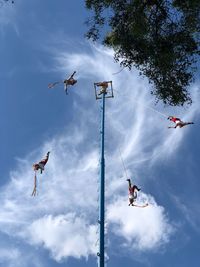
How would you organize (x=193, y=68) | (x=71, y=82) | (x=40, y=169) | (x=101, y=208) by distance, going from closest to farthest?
1. (x=193, y=68)
2. (x=101, y=208)
3. (x=40, y=169)
4. (x=71, y=82)

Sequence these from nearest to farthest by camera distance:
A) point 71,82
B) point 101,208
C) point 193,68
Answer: point 193,68
point 101,208
point 71,82

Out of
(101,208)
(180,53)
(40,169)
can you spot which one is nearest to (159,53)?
(180,53)

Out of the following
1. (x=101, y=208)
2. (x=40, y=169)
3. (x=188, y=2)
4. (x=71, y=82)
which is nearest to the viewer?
(x=188, y=2)

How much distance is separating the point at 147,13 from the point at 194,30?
1444 millimetres

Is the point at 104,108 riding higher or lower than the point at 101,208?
higher

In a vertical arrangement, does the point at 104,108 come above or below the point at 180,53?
above

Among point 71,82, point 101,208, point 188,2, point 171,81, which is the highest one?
point 71,82

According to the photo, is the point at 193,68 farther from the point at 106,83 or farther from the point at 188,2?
the point at 106,83

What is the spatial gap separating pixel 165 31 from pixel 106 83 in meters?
9.55

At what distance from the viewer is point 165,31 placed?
44.5ft

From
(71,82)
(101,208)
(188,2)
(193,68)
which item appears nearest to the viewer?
(188,2)

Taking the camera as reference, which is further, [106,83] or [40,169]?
[106,83]

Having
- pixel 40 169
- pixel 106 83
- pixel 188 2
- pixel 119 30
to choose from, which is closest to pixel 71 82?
pixel 106 83

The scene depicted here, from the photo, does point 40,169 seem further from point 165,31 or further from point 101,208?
point 165,31
